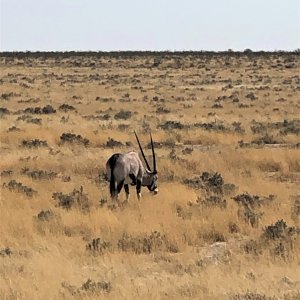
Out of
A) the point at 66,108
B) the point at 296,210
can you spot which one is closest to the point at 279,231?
the point at 296,210

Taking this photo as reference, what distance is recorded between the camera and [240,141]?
21.2 m

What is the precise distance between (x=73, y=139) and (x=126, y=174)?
8.95 m

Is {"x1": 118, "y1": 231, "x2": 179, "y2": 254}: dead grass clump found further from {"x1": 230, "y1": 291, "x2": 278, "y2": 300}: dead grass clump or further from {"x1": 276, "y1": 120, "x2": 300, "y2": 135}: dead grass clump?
{"x1": 276, "y1": 120, "x2": 300, "y2": 135}: dead grass clump

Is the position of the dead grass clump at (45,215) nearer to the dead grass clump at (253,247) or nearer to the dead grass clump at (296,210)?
the dead grass clump at (253,247)

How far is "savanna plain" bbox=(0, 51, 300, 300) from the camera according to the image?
292 inches

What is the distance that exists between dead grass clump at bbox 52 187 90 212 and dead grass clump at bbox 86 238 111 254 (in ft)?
8.00

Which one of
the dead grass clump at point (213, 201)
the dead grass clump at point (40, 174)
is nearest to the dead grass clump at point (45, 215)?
the dead grass clump at point (213, 201)

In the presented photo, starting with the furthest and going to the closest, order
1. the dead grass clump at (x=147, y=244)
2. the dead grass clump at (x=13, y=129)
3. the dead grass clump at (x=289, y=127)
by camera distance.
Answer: the dead grass clump at (x=289, y=127) < the dead grass clump at (x=13, y=129) < the dead grass clump at (x=147, y=244)

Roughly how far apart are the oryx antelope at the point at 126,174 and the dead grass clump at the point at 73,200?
1.80 ft

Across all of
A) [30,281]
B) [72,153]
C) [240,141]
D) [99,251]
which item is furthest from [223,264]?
[240,141]

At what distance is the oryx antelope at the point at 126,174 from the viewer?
11.9 meters

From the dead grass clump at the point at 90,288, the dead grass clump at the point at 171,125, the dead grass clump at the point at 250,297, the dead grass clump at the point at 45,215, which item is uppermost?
the dead grass clump at the point at 250,297

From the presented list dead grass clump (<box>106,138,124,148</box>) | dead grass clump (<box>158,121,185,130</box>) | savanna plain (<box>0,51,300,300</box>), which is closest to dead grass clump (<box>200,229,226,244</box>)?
savanna plain (<box>0,51,300,300</box>)

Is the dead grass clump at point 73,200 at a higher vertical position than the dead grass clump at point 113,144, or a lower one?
higher
